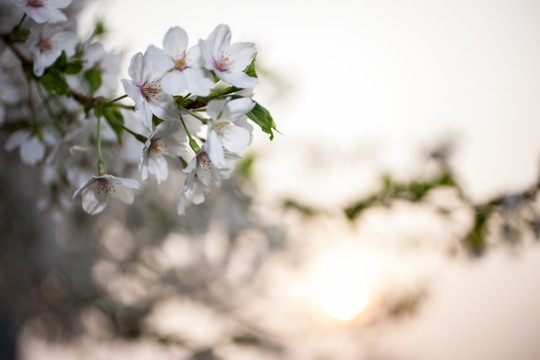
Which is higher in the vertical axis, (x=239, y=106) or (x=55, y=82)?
(x=55, y=82)

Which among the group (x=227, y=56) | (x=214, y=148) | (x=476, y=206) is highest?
(x=476, y=206)

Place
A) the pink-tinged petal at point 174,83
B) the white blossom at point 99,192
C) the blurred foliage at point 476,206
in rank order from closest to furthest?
the pink-tinged petal at point 174,83 → the white blossom at point 99,192 → the blurred foliage at point 476,206

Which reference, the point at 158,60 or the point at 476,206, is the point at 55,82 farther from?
the point at 476,206

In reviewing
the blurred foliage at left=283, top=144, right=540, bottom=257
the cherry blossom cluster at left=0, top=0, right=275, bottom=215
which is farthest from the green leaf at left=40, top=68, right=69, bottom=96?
the blurred foliage at left=283, top=144, right=540, bottom=257

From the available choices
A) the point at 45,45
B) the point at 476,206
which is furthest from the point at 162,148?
the point at 476,206

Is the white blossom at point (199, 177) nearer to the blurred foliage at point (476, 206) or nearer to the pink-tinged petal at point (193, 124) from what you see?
the pink-tinged petal at point (193, 124)

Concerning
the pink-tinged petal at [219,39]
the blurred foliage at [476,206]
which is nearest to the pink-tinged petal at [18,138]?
the pink-tinged petal at [219,39]

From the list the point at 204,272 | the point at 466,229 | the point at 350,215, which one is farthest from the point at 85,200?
the point at 204,272
